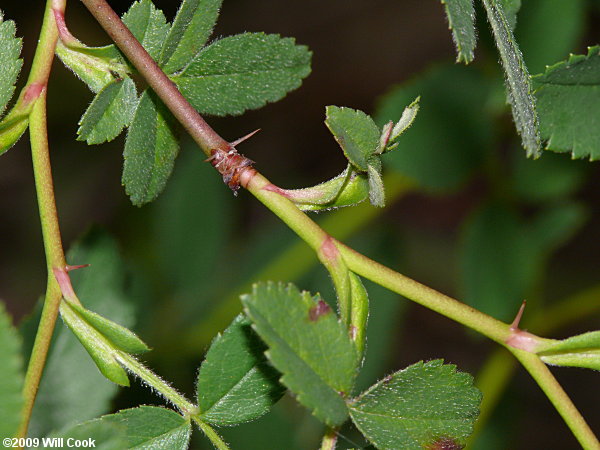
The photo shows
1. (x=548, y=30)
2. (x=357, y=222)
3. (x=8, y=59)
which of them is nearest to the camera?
(x=8, y=59)

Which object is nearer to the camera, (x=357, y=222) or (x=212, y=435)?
(x=212, y=435)

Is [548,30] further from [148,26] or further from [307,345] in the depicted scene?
[307,345]

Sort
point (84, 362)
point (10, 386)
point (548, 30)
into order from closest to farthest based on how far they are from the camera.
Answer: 1. point (10, 386)
2. point (84, 362)
3. point (548, 30)

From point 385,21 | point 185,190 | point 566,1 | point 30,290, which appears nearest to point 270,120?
point 385,21

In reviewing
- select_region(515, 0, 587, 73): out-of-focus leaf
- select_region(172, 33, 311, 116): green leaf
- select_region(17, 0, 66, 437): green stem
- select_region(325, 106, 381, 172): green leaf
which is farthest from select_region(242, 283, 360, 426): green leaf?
select_region(515, 0, 587, 73): out-of-focus leaf

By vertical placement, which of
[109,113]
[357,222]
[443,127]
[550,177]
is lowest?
[550,177]

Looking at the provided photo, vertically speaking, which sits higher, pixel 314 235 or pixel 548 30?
pixel 314 235

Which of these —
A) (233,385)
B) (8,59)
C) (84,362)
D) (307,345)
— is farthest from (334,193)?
Answer: (84,362)
